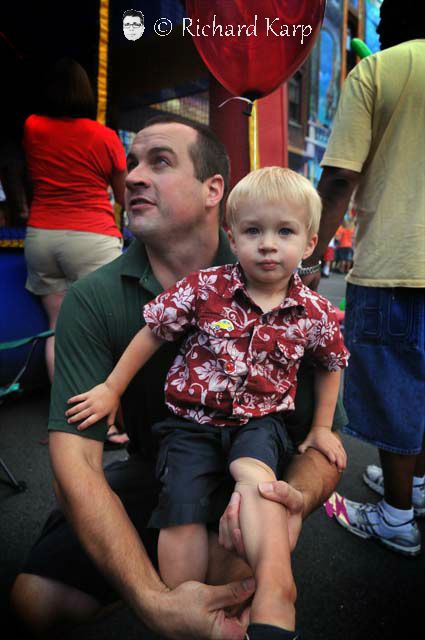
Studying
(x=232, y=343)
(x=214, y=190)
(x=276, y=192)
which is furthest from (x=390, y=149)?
(x=232, y=343)

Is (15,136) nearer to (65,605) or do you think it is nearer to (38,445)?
(38,445)

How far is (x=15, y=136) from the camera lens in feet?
20.8

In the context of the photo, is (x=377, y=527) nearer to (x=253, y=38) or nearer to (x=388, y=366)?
(x=388, y=366)

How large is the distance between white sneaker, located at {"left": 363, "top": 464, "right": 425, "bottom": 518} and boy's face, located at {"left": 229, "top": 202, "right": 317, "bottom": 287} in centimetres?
172

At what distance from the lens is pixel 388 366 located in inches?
72.2

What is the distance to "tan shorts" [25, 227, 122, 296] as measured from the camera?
9.46 ft

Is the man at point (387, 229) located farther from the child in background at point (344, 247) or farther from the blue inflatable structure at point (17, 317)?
the child in background at point (344, 247)

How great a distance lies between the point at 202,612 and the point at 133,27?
220cm

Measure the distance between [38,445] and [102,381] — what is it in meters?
1.94

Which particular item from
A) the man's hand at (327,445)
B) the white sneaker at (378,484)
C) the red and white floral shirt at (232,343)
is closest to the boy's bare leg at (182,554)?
the red and white floral shirt at (232,343)

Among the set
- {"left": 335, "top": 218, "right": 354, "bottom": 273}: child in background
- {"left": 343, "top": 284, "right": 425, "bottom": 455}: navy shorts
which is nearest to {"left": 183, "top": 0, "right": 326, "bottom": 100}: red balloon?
{"left": 343, "top": 284, "right": 425, "bottom": 455}: navy shorts

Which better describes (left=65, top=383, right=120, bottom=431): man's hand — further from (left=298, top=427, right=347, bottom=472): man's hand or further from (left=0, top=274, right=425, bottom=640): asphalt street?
(left=0, top=274, right=425, bottom=640): asphalt street

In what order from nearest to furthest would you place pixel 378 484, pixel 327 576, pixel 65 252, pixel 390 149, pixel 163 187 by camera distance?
1. pixel 163 187
2. pixel 390 149
3. pixel 327 576
4. pixel 378 484
5. pixel 65 252

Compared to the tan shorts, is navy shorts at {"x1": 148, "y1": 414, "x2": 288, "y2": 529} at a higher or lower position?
lower
